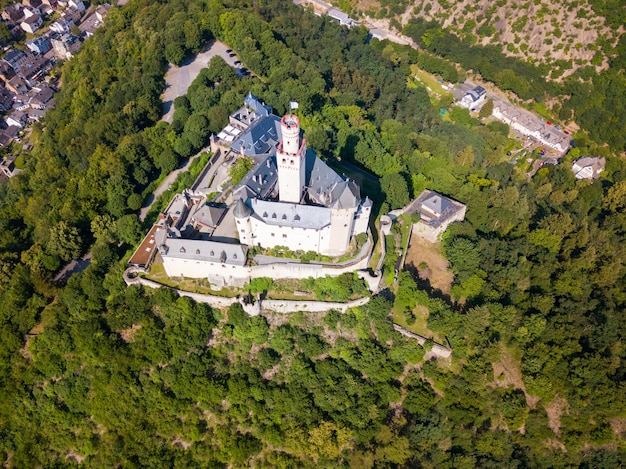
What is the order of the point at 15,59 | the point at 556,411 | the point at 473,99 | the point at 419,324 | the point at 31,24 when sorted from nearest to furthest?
the point at 556,411, the point at 419,324, the point at 473,99, the point at 15,59, the point at 31,24

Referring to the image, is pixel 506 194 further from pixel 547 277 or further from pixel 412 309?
pixel 412 309

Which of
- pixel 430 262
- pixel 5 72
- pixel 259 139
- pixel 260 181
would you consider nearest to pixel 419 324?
pixel 430 262

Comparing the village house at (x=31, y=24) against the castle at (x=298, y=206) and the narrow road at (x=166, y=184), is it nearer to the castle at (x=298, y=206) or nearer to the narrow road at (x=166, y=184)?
the narrow road at (x=166, y=184)

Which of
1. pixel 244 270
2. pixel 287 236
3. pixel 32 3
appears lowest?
pixel 244 270

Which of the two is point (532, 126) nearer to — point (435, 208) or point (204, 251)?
point (435, 208)

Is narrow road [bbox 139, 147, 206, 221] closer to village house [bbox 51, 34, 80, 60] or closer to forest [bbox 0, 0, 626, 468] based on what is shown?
forest [bbox 0, 0, 626, 468]

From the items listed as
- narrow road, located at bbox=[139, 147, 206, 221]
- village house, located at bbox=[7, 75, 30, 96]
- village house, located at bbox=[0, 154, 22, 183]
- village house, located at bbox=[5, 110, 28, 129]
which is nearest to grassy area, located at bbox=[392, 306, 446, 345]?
narrow road, located at bbox=[139, 147, 206, 221]

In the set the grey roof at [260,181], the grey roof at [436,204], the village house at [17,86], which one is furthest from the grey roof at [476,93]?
the village house at [17,86]
